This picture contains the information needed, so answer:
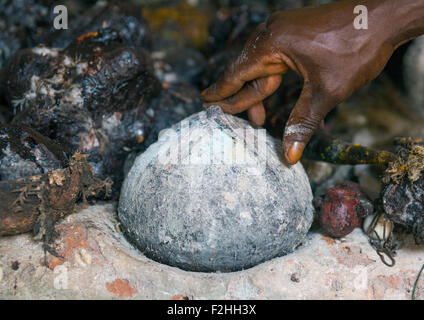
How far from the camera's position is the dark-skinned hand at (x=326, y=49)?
207 centimetres

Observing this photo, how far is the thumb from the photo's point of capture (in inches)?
82.8

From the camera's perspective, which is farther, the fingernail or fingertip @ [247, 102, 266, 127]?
fingertip @ [247, 102, 266, 127]

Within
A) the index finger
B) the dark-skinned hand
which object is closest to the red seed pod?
the dark-skinned hand

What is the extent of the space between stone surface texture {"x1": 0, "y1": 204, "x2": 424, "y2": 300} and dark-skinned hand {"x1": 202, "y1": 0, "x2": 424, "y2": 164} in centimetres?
62

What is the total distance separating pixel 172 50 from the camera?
4246 mm

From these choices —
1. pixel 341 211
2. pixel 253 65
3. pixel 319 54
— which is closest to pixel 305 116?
pixel 319 54

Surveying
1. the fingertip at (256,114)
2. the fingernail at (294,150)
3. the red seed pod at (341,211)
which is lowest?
the red seed pod at (341,211)

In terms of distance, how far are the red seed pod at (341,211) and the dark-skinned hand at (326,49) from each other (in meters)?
0.41

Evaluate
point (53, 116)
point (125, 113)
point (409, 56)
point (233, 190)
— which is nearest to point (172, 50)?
point (125, 113)

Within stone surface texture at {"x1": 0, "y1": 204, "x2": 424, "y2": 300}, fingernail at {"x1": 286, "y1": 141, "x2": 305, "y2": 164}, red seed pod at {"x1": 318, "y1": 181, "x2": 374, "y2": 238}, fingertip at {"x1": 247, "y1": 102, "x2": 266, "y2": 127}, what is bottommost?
stone surface texture at {"x1": 0, "y1": 204, "x2": 424, "y2": 300}

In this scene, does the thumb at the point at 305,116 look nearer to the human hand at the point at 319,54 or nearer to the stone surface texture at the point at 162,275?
the human hand at the point at 319,54

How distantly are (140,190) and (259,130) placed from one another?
2.78 ft

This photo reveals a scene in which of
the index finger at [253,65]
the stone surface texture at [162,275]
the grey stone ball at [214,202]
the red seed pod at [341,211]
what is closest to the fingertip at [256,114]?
the index finger at [253,65]

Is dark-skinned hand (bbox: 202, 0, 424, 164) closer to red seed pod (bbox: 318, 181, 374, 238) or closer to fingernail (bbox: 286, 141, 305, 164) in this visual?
fingernail (bbox: 286, 141, 305, 164)
